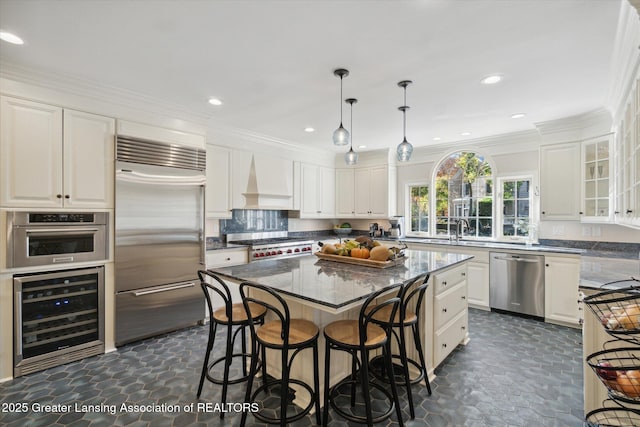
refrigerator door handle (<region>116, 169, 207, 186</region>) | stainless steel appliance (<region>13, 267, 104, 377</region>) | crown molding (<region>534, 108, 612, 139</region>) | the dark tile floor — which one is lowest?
the dark tile floor

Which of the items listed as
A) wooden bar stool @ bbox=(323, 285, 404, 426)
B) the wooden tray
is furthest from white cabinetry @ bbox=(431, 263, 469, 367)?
wooden bar stool @ bbox=(323, 285, 404, 426)

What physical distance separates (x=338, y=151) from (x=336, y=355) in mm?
4352

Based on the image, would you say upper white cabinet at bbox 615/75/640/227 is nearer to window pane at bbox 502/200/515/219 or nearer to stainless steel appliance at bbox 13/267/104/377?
window pane at bbox 502/200/515/219

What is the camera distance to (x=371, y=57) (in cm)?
232

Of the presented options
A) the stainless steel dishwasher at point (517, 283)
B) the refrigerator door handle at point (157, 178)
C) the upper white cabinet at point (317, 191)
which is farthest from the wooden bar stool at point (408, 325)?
the upper white cabinet at point (317, 191)

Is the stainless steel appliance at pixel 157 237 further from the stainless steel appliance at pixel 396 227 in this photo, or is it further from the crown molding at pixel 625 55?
the crown molding at pixel 625 55

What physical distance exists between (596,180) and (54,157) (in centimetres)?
569

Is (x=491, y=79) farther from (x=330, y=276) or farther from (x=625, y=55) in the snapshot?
(x=330, y=276)

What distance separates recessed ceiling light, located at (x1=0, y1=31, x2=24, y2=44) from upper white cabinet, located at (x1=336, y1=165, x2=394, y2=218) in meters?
4.71

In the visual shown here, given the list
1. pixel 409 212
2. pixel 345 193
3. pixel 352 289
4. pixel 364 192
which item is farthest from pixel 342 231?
pixel 352 289

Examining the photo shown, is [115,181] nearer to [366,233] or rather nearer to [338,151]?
[338,151]

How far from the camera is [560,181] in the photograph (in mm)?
3846

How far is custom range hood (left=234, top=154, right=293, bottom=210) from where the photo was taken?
15.0 ft

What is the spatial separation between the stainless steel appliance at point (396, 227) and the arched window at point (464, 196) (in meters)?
0.63
